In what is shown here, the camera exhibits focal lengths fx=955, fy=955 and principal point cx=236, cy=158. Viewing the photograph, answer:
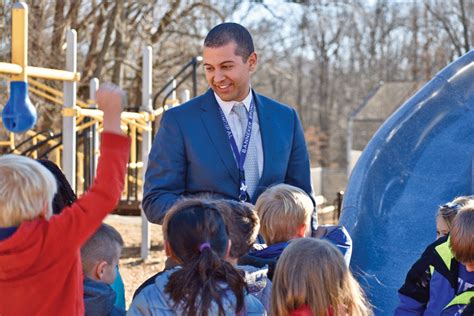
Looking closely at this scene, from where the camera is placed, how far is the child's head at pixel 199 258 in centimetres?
290

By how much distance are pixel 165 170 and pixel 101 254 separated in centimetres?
71

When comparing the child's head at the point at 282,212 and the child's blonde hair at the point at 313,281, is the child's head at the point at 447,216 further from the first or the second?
the child's blonde hair at the point at 313,281

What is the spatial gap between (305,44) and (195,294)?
35.8 metres

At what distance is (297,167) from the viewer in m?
4.27

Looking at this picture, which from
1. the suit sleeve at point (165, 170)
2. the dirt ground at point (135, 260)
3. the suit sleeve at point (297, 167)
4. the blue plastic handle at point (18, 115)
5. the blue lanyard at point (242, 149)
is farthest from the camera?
the dirt ground at point (135, 260)

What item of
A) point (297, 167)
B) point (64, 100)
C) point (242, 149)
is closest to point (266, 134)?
point (242, 149)

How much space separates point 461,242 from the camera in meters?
3.54

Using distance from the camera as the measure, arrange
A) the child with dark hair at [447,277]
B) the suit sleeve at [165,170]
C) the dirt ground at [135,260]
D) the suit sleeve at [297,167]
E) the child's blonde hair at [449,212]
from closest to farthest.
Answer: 1. the child with dark hair at [447,277]
2. the suit sleeve at [165,170]
3. the child's blonde hair at [449,212]
4. the suit sleeve at [297,167]
5. the dirt ground at [135,260]

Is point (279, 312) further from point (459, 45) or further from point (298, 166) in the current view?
point (459, 45)

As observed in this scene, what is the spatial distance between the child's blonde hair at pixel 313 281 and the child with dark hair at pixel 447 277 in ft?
1.88

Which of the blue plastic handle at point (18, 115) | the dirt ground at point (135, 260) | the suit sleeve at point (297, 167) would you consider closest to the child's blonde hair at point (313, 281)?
the suit sleeve at point (297, 167)

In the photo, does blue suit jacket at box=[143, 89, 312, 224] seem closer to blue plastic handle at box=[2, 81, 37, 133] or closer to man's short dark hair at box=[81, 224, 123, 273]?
man's short dark hair at box=[81, 224, 123, 273]

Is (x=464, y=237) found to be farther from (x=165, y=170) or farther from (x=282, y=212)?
(x=165, y=170)

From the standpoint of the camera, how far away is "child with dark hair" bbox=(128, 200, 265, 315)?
290 centimetres
